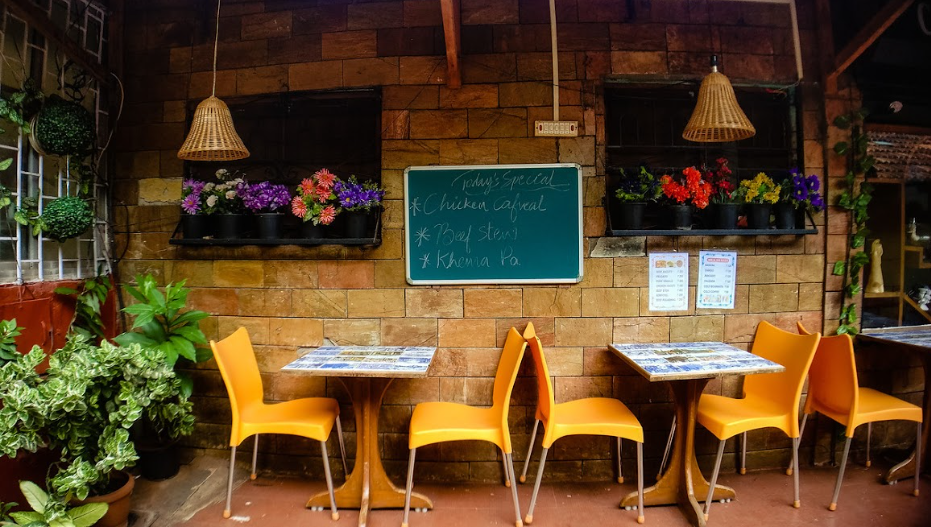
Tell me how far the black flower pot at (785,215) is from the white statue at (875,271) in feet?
2.53

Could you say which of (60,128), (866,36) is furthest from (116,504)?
(866,36)

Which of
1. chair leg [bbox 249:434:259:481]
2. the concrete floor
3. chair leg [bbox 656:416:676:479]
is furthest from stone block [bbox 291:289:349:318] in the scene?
chair leg [bbox 656:416:676:479]

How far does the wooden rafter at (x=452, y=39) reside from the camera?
2.64 metres

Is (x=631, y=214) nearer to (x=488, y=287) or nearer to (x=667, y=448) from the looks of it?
(x=488, y=287)

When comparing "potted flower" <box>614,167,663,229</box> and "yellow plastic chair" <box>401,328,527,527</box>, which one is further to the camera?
"potted flower" <box>614,167,663,229</box>

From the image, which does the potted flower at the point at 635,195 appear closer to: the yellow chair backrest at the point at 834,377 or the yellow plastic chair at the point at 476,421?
the yellow plastic chair at the point at 476,421

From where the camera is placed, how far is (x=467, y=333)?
304 centimetres

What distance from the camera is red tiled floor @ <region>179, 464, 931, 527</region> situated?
8.37 feet

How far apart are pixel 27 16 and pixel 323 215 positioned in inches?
79.5

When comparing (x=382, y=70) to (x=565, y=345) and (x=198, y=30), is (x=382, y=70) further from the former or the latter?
(x=565, y=345)

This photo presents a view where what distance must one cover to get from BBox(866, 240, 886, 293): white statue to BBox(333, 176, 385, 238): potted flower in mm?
3545

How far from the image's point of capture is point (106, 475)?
2279 mm

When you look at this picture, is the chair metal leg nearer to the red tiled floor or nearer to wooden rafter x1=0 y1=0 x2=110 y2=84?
the red tiled floor

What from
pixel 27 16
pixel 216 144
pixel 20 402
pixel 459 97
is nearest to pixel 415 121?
pixel 459 97
